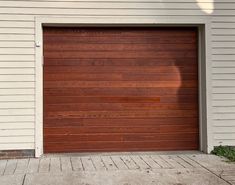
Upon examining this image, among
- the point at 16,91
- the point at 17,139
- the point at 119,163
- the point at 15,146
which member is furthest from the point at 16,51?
→ the point at 119,163

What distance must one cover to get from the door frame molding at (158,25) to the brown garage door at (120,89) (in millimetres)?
153

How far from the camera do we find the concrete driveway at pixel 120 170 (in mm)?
6559

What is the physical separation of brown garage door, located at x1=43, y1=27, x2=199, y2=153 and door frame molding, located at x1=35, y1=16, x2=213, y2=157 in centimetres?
15

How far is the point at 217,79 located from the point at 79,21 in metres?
2.83

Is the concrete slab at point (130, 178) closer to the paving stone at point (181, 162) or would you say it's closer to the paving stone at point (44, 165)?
the paving stone at point (44, 165)

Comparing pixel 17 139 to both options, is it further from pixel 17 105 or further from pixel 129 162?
pixel 129 162

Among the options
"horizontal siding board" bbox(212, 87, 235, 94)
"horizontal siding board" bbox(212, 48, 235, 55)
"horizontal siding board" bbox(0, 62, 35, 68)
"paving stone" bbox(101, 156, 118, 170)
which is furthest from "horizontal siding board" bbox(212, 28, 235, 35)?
"horizontal siding board" bbox(0, 62, 35, 68)

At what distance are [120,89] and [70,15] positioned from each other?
1.68 meters

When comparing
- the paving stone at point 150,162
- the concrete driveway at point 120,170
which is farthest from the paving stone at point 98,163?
the paving stone at point 150,162

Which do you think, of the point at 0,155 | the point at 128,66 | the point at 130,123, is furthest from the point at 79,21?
the point at 0,155

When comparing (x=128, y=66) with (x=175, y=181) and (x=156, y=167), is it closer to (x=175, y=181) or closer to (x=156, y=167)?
(x=156, y=167)

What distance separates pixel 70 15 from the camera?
27.4ft

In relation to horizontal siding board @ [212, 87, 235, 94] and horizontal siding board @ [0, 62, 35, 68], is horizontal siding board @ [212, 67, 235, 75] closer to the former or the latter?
horizontal siding board @ [212, 87, 235, 94]

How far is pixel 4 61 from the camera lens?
8.20m
